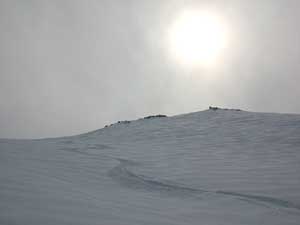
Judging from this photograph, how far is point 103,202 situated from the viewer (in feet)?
13.0

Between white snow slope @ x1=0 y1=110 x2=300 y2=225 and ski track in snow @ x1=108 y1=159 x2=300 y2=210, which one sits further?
ski track in snow @ x1=108 y1=159 x2=300 y2=210

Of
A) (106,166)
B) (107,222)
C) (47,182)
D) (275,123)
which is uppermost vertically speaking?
(275,123)

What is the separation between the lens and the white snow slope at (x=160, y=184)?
11.2 ft

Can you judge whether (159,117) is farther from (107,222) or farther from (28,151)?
(107,222)

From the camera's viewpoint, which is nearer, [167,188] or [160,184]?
[167,188]

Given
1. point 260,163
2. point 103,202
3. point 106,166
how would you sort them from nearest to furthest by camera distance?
point 103,202
point 106,166
point 260,163

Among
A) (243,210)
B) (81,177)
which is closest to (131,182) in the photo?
A: (81,177)

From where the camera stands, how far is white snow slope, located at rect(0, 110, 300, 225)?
3.42 meters

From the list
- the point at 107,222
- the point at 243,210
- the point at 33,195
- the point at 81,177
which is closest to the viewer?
the point at 107,222

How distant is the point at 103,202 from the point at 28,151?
3.61m

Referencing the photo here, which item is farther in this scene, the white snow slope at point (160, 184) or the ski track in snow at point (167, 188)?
the ski track in snow at point (167, 188)

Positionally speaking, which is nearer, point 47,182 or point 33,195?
point 33,195

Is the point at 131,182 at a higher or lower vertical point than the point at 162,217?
higher

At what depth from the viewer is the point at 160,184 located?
5.75m
